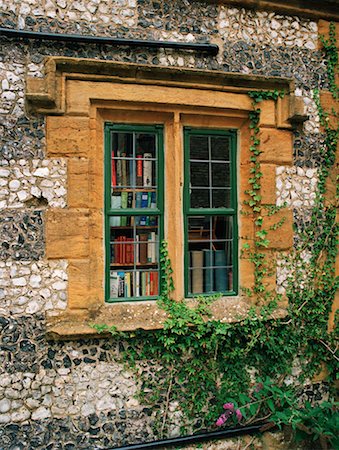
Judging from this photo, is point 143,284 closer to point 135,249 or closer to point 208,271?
point 135,249

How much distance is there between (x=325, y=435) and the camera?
14.5ft

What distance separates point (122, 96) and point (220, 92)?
1.04m

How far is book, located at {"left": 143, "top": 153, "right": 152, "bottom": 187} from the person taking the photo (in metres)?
4.76

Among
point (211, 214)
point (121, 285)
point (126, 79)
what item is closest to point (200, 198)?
point (211, 214)

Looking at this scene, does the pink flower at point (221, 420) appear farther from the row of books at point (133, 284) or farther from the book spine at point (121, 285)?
the book spine at point (121, 285)

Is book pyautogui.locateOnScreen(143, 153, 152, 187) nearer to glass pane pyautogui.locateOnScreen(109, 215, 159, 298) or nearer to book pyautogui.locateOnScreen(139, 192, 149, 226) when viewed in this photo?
book pyautogui.locateOnScreen(139, 192, 149, 226)

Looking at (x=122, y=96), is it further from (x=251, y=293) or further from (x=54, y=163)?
(x=251, y=293)

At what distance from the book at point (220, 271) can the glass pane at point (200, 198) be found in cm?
52

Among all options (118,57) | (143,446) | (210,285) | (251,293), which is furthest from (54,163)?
(143,446)

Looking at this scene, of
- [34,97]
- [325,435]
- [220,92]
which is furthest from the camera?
[220,92]

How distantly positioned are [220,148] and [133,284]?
5.61 ft

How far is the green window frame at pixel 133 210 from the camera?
4625 mm

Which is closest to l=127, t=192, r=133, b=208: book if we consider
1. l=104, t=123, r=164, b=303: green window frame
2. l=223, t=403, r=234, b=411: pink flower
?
l=104, t=123, r=164, b=303: green window frame

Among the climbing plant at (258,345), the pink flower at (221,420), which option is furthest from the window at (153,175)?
the pink flower at (221,420)
